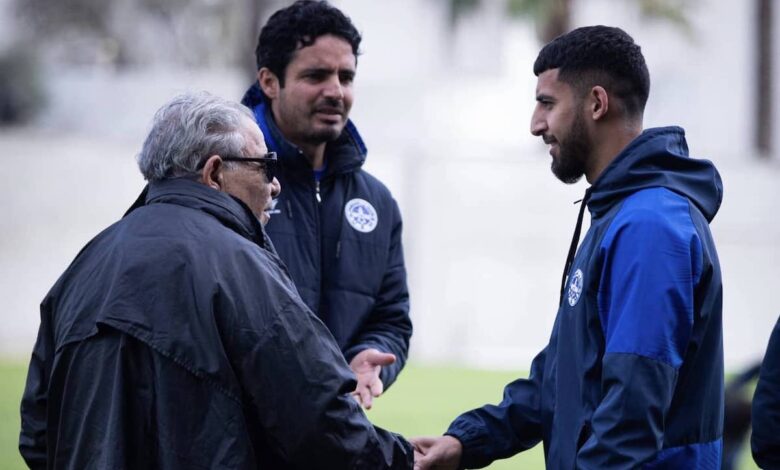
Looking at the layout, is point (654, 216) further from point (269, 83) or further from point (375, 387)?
point (269, 83)

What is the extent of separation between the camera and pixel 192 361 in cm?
360

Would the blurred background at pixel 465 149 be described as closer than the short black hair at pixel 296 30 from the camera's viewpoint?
No

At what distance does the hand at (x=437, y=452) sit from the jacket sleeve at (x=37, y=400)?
1235 mm

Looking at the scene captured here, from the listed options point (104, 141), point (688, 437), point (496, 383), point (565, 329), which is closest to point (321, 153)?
point (565, 329)

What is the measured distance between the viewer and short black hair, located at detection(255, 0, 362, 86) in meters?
5.48

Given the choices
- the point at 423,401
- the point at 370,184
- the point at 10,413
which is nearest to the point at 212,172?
the point at 370,184

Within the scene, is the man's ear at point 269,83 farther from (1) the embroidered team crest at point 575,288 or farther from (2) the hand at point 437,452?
(1) the embroidered team crest at point 575,288

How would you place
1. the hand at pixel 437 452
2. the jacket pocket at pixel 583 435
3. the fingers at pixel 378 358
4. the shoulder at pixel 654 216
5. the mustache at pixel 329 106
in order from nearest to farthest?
1. the shoulder at pixel 654 216
2. the jacket pocket at pixel 583 435
3. the hand at pixel 437 452
4. the fingers at pixel 378 358
5. the mustache at pixel 329 106

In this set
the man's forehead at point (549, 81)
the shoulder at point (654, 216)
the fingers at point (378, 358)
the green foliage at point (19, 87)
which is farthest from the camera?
the green foliage at point (19, 87)

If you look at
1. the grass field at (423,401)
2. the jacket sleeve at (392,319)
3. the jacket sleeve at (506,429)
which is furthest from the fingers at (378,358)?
the grass field at (423,401)

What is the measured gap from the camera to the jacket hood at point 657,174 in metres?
3.93

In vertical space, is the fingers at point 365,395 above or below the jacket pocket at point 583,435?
below

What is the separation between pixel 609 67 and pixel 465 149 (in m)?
25.3

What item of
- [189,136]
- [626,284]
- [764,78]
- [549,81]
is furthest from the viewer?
[764,78]
